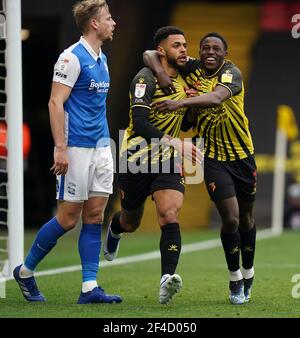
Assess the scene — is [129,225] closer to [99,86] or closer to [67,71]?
[99,86]

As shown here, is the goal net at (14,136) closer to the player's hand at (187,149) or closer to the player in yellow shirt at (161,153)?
the player in yellow shirt at (161,153)

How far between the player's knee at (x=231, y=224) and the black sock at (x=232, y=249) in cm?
5

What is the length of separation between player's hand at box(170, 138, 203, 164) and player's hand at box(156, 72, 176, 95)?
1.39 ft

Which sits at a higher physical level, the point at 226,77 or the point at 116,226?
the point at 226,77

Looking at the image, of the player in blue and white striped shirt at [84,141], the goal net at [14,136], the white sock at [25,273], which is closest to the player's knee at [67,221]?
the player in blue and white striped shirt at [84,141]

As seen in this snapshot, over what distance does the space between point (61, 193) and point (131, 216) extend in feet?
3.82

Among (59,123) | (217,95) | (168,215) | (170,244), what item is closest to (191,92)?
(217,95)

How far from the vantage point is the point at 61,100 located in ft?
26.2

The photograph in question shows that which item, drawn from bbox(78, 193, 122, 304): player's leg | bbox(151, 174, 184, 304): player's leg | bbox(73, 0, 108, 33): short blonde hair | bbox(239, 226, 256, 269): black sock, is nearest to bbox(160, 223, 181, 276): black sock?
bbox(151, 174, 184, 304): player's leg

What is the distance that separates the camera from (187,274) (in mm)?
11008

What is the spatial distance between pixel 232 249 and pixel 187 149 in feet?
3.19

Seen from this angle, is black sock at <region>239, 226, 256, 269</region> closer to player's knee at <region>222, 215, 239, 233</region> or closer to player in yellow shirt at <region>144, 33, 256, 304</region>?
player in yellow shirt at <region>144, 33, 256, 304</region>
